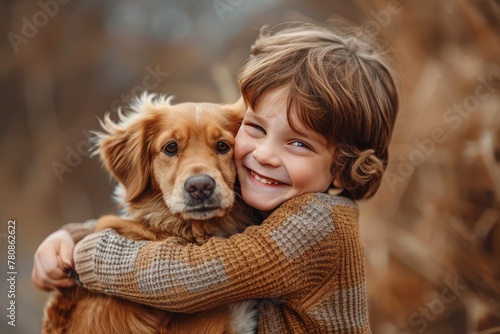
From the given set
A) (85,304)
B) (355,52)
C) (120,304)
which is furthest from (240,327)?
(355,52)

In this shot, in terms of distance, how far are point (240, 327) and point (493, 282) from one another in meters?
2.14

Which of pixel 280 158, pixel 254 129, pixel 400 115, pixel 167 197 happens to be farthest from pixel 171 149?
pixel 400 115

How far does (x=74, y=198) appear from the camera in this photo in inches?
119

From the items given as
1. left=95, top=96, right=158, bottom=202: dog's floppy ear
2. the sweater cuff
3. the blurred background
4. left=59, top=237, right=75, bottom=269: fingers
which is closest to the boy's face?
left=95, top=96, right=158, bottom=202: dog's floppy ear

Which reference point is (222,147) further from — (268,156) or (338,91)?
(338,91)

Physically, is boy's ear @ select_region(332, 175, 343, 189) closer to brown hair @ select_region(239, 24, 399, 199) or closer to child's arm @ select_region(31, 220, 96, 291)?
brown hair @ select_region(239, 24, 399, 199)

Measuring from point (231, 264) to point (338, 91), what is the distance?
24.2 inches

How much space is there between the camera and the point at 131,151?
5.95 feet

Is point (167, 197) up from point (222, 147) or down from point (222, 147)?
down

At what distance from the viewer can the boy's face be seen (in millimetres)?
1542

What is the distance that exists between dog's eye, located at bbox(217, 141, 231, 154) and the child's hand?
1.92ft

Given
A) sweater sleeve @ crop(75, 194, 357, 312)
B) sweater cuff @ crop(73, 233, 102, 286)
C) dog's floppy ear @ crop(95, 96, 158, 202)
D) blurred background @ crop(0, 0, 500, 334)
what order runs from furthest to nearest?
blurred background @ crop(0, 0, 500, 334) → dog's floppy ear @ crop(95, 96, 158, 202) → sweater cuff @ crop(73, 233, 102, 286) → sweater sleeve @ crop(75, 194, 357, 312)

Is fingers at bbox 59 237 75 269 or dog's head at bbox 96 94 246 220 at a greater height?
dog's head at bbox 96 94 246 220

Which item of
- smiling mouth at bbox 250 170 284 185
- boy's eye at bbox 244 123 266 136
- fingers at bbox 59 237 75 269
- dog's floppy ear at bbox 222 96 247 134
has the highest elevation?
dog's floppy ear at bbox 222 96 247 134
